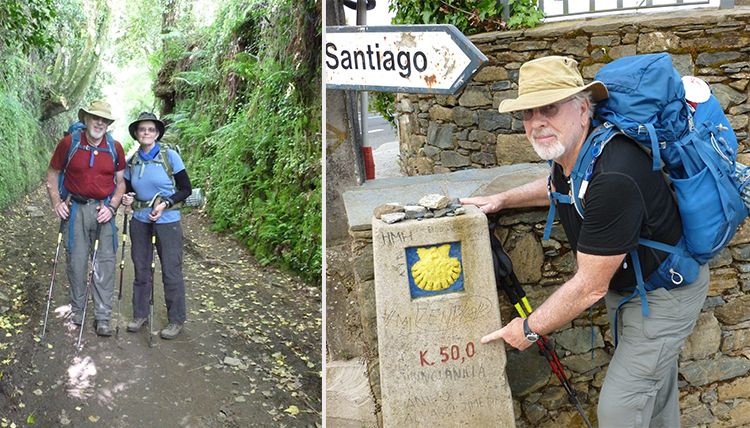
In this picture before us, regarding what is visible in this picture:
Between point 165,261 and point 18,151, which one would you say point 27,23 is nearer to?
point 18,151

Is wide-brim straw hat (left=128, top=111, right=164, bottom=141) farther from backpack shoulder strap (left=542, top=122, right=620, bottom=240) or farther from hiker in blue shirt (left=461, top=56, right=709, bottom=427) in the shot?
backpack shoulder strap (left=542, top=122, right=620, bottom=240)

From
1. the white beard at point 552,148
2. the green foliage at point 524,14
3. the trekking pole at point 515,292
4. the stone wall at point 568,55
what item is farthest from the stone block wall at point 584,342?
the green foliage at point 524,14

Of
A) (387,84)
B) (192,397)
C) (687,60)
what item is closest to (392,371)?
(192,397)

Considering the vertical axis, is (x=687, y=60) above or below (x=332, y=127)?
above

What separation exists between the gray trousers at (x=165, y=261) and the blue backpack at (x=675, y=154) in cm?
206

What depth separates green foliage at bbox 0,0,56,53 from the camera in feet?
8.29

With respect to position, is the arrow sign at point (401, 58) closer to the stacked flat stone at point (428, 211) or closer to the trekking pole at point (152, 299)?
the stacked flat stone at point (428, 211)

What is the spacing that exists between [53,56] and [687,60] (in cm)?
442

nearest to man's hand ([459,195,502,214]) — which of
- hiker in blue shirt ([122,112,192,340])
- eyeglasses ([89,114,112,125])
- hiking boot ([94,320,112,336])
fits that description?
hiker in blue shirt ([122,112,192,340])

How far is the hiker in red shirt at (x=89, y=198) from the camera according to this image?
2.60 metres

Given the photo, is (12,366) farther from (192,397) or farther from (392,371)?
(392,371)

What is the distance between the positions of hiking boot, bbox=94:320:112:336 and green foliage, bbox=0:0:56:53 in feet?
4.48

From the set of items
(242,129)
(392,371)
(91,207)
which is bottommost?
(392,371)

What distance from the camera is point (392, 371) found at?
2482mm
